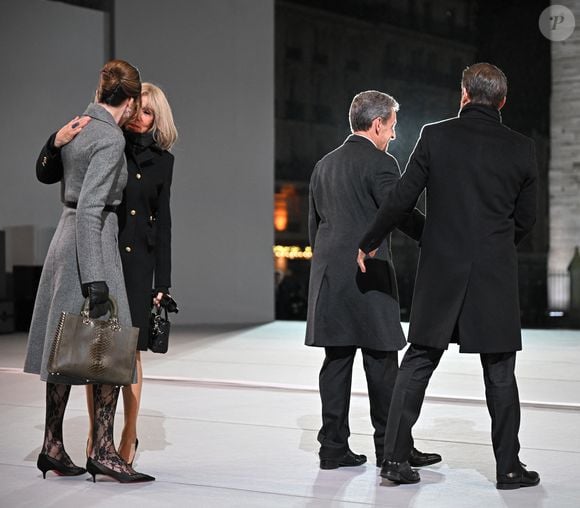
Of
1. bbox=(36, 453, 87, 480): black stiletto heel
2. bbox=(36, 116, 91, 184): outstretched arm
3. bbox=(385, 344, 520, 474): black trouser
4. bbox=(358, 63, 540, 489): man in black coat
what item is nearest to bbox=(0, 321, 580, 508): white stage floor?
bbox=(36, 453, 87, 480): black stiletto heel

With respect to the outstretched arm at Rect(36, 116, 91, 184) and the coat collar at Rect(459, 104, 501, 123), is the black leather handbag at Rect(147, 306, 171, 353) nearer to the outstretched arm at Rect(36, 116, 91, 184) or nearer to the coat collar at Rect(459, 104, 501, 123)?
the outstretched arm at Rect(36, 116, 91, 184)

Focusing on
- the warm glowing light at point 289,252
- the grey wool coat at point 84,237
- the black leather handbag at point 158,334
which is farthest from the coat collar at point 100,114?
the warm glowing light at point 289,252

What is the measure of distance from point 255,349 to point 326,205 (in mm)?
4450

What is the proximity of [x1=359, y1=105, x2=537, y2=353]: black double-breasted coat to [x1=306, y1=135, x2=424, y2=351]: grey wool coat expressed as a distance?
33cm

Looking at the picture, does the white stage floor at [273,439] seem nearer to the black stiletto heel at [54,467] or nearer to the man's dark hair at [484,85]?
the black stiletto heel at [54,467]

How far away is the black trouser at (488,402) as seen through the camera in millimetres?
3766

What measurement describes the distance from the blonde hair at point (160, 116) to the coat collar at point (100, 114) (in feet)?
0.88

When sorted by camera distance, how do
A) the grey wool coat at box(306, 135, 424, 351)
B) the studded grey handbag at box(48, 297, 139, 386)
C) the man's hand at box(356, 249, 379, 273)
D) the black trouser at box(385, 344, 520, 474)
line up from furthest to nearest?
the grey wool coat at box(306, 135, 424, 351), the man's hand at box(356, 249, 379, 273), the black trouser at box(385, 344, 520, 474), the studded grey handbag at box(48, 297, 139, 386)

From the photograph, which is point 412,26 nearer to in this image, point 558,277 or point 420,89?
point 420,89

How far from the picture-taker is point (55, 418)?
393 cm

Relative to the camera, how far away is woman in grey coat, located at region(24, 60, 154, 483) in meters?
3.72

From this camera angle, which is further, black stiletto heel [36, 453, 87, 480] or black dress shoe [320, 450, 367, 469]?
black dress shoe [320, 450, 367, 469]

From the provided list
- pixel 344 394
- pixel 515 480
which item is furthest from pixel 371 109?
pixel 515 480

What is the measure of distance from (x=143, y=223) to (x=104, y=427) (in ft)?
2.54
